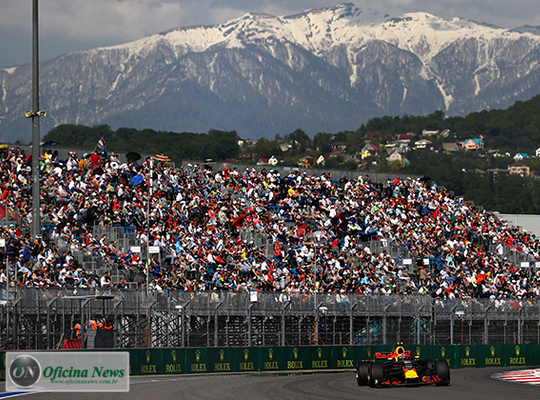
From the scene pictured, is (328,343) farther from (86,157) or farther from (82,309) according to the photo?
(86,157)

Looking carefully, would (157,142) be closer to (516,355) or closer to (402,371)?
(516,355)

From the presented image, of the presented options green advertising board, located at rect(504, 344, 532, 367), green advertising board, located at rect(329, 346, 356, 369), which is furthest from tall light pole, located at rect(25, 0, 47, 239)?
green advertising board, located at rect(504, 344, 532, 367)

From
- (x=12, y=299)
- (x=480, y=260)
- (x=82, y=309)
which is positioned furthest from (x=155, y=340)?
(x=480, y=260)

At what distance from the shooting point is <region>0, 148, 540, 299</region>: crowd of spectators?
3388cm

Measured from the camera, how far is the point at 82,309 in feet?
89.6

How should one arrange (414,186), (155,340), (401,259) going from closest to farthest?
(155,340) < (401,259) < (414,186)

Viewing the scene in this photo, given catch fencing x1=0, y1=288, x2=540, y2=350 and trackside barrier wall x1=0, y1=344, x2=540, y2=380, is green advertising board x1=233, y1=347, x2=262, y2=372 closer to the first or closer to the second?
trackside barrier wall x1=0, y1=344, x2=540, y2=380

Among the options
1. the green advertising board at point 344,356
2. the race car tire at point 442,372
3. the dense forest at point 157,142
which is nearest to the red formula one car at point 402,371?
the race car tire at point 442,372

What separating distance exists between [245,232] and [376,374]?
17.0 metres

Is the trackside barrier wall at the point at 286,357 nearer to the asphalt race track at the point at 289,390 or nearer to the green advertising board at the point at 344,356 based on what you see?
the green advertising board at the point at 344,356

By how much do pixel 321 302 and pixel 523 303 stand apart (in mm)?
8725

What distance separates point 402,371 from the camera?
74.4 ft

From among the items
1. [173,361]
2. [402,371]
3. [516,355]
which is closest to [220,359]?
[173,361]

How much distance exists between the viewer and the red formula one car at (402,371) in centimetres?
2259
